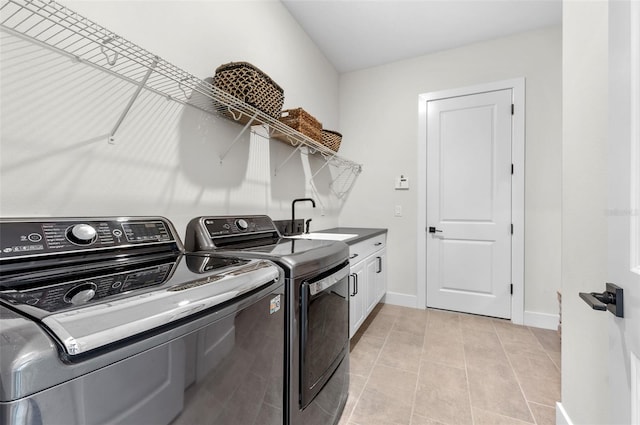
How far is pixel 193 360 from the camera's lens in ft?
2.06

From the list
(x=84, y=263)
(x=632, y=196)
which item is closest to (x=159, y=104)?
(x=84, y=263)

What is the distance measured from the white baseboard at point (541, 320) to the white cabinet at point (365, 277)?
1.32 m

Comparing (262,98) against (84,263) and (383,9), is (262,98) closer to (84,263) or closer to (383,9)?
(84,263)

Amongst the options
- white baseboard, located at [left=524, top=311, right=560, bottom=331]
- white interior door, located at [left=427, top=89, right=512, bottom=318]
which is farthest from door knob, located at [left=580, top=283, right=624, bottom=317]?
white baseboard, located at [left=524, top=311, right=560, bottom=331]

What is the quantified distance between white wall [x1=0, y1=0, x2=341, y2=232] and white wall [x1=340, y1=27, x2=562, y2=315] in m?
1.36

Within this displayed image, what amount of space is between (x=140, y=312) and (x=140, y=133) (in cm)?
98

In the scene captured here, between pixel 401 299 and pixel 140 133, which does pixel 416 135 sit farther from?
pixel 140 133

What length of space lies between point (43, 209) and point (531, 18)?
3564mm

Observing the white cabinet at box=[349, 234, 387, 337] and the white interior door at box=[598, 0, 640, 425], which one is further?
the white cabinet at box=[349, 234, 387, 337]

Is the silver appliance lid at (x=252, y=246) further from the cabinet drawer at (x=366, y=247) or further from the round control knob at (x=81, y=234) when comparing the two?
the cabinet drawer at (x=366, y=247)

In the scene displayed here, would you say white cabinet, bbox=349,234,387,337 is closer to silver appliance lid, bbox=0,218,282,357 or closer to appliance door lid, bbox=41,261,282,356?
silver appliance lid, bbox=0,218,282,357

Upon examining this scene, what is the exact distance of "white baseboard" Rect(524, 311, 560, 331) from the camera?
8.36 feet

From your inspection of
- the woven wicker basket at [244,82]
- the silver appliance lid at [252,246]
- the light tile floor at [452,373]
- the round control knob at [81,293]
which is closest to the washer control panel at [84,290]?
the round control knob at [81,293]

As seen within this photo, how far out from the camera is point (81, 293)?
59cm
